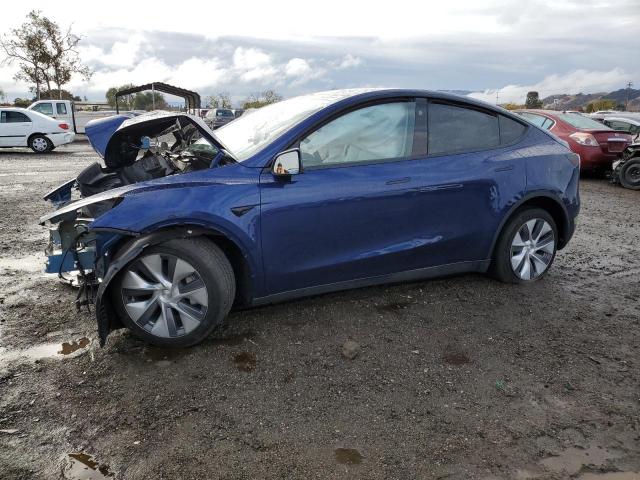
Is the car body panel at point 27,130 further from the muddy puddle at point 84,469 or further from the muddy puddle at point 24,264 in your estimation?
the muddy puddle at point 84,469

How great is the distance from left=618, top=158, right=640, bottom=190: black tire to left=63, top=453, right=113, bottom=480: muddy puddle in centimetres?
1107

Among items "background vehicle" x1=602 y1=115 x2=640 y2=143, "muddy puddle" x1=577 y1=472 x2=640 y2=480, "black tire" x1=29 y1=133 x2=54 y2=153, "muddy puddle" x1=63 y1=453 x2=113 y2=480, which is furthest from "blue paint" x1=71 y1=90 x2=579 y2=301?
"black tire" x1=29 y1=133 x2=54 y2=153

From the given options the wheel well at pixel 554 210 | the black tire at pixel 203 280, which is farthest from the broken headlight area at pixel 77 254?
the wheel well at pixel 554 210

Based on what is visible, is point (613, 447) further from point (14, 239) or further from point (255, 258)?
point (14, 239)

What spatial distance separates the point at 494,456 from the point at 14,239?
5.57 metres

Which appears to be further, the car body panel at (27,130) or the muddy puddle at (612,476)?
the car body panel at (27,130)

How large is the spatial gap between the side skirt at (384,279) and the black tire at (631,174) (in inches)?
311

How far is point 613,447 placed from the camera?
2.45 metres

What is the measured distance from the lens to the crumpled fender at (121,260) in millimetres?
3053

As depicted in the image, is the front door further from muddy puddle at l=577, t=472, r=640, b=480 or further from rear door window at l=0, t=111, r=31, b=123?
rear door window at l=0, t=111, r=31, b=123

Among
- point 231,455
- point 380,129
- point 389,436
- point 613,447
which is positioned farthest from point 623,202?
point 231,455

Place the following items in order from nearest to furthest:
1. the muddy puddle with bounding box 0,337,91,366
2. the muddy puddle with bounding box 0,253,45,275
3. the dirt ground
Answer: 1. the dirt ground
2. the muddy puddle with bounding box 0,337,91,366
3. the muddy puddle with bounding box 0,253,45,275

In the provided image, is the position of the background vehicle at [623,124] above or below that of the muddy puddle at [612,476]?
above

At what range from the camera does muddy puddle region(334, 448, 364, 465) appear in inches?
90.9
